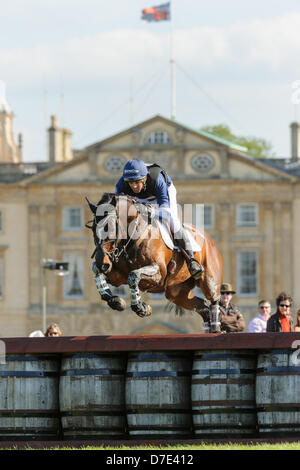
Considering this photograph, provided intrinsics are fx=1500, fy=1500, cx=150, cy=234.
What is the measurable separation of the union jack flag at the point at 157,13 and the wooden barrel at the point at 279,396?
65.5 meters

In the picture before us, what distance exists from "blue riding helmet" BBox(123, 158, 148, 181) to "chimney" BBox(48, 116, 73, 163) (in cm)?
6598

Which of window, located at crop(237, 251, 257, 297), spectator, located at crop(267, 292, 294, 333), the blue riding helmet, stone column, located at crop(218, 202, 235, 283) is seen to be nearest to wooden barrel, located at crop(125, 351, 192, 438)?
the blue riding helmet

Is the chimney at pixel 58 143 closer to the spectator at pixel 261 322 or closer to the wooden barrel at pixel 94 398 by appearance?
the spectator at pixel 261 322

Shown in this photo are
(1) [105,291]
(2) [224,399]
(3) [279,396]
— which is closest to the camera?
(3) [279,396]

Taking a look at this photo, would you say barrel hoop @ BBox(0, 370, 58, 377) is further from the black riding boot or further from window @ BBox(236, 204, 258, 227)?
window @ BBox(236, 204, 258, 227)

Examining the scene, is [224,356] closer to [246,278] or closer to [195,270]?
[195,270]

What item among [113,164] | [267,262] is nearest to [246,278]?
[267,262]

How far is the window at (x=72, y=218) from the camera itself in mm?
79500

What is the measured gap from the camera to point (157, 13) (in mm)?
79125

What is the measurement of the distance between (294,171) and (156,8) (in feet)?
36.9

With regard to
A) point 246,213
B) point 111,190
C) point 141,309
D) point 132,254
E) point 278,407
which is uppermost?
point 111,190

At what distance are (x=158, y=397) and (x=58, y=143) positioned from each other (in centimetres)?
7103

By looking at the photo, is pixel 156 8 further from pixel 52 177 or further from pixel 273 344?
pixel 273 344

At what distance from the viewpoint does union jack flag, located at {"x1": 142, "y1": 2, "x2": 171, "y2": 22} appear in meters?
78.6
